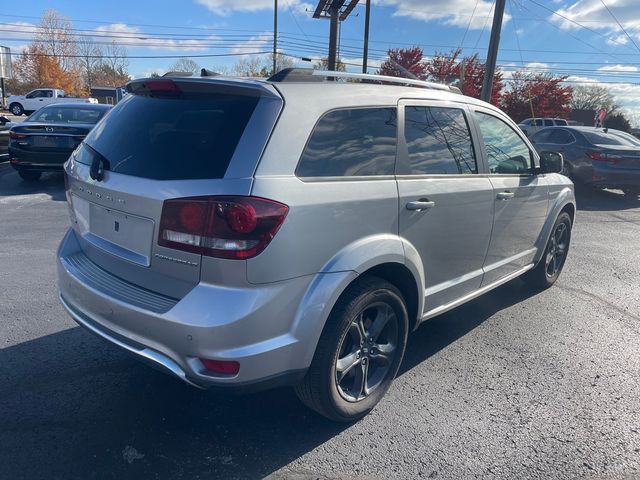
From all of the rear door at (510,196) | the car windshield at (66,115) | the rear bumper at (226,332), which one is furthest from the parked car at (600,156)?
the rear bumper at (226,332)

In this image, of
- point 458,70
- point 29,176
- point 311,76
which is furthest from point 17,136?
point 458,70

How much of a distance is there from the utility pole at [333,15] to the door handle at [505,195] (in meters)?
17.8

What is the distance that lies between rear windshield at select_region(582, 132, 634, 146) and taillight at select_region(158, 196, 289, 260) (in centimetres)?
1141

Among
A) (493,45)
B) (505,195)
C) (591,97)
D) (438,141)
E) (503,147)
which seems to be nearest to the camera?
(438,141)

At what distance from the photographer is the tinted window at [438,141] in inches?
122

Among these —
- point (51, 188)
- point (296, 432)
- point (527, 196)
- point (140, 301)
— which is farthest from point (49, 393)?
point (51, 188)

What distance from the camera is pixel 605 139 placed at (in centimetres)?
1159

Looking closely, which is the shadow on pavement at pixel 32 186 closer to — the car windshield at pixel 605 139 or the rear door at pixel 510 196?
the rear door at pixel 510 196

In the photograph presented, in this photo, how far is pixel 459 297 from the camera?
3.61 metres

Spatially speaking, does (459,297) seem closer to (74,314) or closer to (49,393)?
(74,314)

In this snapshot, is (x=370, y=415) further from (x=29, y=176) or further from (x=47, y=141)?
(x=29, y=176)

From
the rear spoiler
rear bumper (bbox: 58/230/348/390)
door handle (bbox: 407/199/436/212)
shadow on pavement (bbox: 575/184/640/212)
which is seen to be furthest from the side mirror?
shadow on pavement (bbox: 575/184/640/212)

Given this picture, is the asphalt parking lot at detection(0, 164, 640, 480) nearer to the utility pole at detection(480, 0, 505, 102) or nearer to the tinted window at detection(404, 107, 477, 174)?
the tinted window at detection(404, 107, 477, 174)

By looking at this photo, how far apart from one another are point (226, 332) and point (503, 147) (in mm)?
2957
